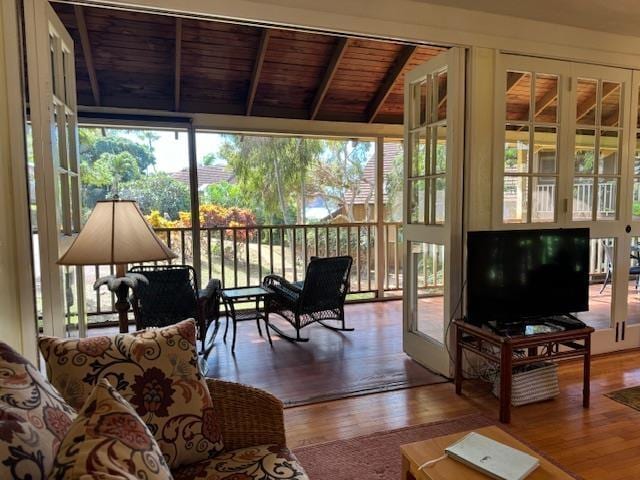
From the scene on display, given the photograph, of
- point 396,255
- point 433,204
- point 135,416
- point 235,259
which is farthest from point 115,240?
point 396,255

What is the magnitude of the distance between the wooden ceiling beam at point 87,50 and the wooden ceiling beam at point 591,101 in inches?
149

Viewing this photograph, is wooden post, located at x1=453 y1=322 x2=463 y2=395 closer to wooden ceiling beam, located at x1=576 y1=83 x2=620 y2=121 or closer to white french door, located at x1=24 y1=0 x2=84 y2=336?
wooden ceiling beam, located at x1=576 y1=83 x2=620 y2=121

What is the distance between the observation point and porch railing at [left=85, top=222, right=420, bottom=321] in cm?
479

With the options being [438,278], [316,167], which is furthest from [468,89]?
[316,167]

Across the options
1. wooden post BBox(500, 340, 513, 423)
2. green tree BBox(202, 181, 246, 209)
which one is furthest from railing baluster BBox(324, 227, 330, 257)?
wooden post BBox(500, 340, 513, 423)

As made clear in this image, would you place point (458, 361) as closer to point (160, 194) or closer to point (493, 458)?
point (493, 458)

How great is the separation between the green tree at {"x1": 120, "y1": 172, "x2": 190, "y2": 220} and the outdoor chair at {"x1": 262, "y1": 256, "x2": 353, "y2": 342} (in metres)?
1.44

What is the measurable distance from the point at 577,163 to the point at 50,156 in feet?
11.1

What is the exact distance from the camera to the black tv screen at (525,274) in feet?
8.56

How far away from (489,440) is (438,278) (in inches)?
67.4

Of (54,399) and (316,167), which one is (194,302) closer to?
(54,399)

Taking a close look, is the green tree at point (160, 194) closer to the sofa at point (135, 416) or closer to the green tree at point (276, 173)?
the green tree at point (276, 173)

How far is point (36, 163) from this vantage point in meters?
2.07

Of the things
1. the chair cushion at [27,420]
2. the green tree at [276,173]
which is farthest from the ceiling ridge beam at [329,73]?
the chair cushion at [27,420]
